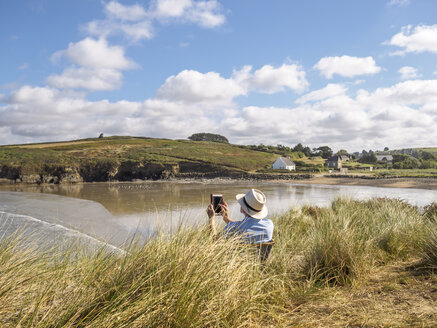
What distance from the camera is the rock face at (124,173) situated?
131 ft

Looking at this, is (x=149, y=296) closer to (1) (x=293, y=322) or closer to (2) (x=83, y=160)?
(1) (x=293, y=322)

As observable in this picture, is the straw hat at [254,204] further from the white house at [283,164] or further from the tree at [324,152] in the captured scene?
the tree at [324,152]

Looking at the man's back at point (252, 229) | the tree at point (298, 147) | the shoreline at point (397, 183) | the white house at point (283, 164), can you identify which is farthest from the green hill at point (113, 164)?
the man's back at point (252, 229)

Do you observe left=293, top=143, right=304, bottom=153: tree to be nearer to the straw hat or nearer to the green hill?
the green hill

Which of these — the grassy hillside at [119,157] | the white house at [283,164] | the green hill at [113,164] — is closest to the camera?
the green hill at [113,164]

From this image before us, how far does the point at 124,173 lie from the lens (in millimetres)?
47094

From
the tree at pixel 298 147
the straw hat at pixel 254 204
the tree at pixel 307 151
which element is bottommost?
the straw hat at pixel 254 204

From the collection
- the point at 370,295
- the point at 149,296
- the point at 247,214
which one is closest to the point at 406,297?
the point at 370,295

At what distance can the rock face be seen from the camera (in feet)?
131

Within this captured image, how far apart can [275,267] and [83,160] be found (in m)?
Answer: 47.6

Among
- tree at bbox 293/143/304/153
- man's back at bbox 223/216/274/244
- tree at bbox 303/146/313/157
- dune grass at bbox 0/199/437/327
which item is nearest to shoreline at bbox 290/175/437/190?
man's back at bbox 223/216/274/244

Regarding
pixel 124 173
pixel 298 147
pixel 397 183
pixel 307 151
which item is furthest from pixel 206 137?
pixel 397 183

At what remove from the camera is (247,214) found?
158 inches

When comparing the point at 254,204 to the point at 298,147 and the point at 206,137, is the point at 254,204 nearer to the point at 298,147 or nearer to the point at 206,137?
the point at 298,147
